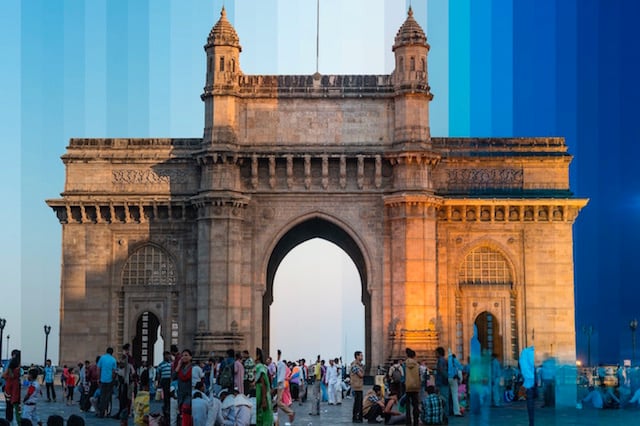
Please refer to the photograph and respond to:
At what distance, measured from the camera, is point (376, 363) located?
47469 millimetres

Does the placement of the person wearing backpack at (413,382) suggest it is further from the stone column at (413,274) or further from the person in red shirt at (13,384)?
the stone column at (413,274)

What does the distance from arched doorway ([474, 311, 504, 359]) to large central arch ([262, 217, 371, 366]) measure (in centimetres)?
542

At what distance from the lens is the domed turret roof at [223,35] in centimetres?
4869

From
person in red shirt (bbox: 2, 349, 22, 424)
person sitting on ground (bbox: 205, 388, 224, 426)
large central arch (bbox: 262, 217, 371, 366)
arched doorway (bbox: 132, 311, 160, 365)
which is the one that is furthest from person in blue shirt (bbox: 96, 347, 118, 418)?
arched doorway (bbox: 132, 311, 160, 365)

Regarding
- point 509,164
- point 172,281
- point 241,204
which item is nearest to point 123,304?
point 172,281

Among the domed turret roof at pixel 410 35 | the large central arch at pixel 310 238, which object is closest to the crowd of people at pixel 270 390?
the large central arch at pixel 310 238

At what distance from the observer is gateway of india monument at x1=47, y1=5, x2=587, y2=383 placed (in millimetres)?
47594

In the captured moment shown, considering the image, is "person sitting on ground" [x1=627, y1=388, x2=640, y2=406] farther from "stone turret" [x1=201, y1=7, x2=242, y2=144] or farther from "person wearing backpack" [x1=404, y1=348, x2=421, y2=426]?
"stone turret" [x1=201, y1=7, x2=242, y2=144]

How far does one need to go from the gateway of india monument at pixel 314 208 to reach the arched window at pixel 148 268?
66 mm

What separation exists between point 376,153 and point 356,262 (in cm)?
758

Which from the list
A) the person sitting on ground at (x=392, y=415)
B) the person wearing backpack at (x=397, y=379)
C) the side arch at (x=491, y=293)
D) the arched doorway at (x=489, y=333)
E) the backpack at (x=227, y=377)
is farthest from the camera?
the arched doorway at (x=489, y=333)

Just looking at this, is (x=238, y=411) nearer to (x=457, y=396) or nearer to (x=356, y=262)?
(x=457, y=396)

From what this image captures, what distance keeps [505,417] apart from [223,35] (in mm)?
24336

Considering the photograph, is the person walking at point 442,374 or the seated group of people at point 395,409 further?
the person walking at point 442,374
